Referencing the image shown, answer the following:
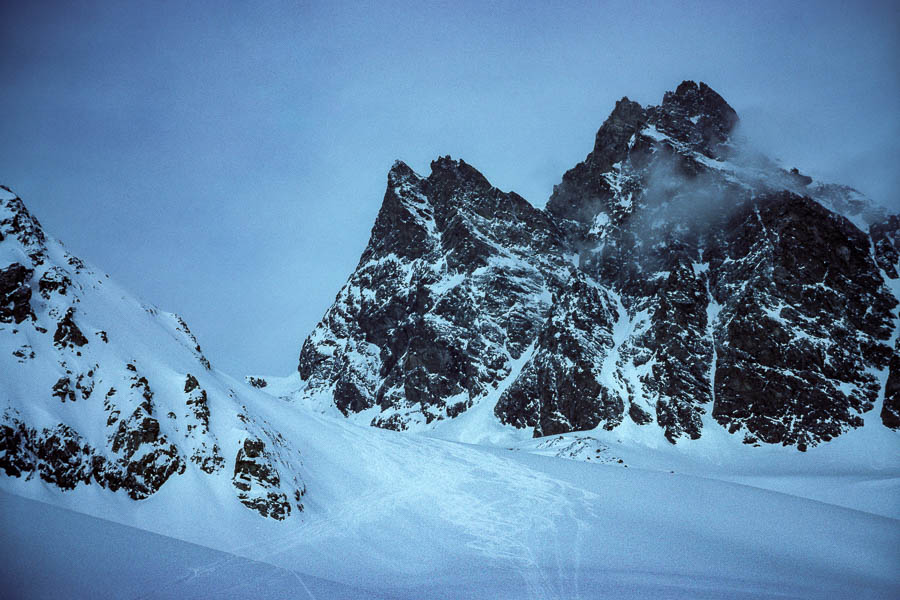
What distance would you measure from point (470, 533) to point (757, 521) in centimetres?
1756

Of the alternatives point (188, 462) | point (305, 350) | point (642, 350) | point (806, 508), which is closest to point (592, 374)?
point (642, 350)

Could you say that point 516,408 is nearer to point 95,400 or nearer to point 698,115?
point 95,400

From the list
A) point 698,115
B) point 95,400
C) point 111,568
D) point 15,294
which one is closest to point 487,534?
point 111,568

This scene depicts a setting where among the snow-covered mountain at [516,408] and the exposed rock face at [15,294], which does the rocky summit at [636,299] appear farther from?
the exposed rock face at [15,294]

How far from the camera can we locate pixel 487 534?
84.1 ft

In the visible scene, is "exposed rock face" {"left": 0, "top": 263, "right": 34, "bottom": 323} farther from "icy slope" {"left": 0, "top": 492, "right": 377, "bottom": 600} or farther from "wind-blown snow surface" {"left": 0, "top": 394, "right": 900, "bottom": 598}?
"icy slope" {"left": 0, "top": 492, "right": 377, "bottom": 600}

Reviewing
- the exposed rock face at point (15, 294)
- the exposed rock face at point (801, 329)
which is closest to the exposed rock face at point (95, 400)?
the exposed rock face at point (15, 294)

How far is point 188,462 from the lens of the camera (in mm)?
27062

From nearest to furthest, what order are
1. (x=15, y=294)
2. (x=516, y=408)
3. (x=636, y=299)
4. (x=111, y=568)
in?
(x=111, y=568), (x=15, y=294), (x=516, y=408), (x=636, y=299)

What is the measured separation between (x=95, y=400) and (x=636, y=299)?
11033cm

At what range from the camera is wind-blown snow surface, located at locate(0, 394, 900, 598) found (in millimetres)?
13172

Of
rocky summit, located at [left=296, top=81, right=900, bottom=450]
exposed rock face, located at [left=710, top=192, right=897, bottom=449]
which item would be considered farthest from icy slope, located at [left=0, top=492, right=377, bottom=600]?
exposed rock face, located at [left=710, top=192, right=897, bottom=449]

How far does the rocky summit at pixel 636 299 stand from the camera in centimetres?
8362

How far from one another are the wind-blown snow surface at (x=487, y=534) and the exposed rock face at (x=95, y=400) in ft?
3.91
